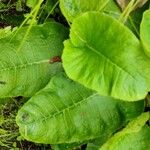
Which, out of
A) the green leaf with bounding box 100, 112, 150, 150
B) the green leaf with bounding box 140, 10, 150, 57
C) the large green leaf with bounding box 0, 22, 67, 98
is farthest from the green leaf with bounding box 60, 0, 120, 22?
the green leaf with bounding box 100, 112, 150, 150

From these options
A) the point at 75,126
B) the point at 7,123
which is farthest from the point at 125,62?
the point at 7,123

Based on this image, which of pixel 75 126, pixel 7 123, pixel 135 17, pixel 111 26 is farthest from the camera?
pixel 7 123

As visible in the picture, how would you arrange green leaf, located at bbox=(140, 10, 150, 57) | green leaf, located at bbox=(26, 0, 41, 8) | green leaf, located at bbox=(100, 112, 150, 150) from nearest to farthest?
green leaf, located at bbox=(140, 10, 150, 57) < green leaf, located at bbox=(100, 112, 150, 150) < green leaf, located at bbox=(26, 0, 41, 8)

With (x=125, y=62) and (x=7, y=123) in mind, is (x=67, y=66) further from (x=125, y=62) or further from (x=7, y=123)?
(x=7, y=123)

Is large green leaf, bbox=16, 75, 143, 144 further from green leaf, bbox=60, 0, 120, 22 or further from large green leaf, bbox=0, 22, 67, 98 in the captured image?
green leaf, bbox=60, 0, 120, 22

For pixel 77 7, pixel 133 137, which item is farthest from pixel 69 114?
pixel 77 7
